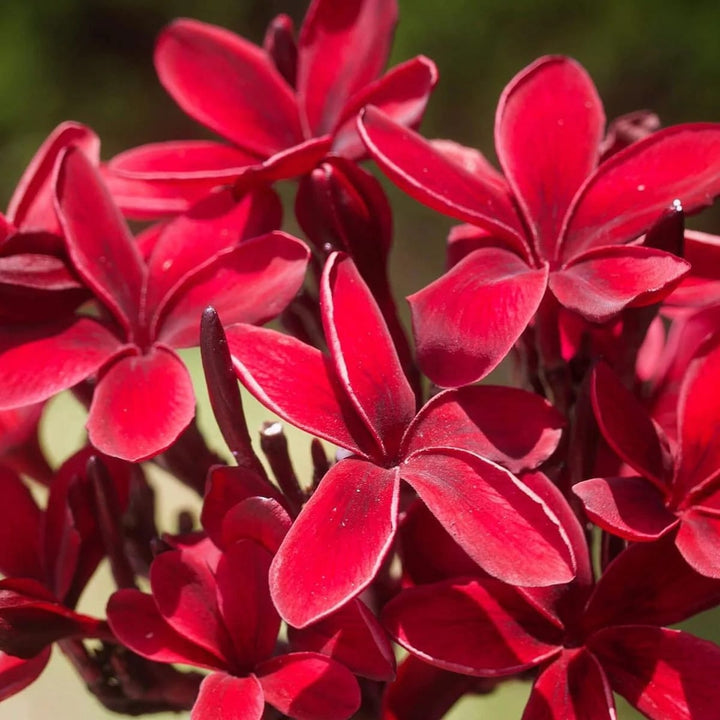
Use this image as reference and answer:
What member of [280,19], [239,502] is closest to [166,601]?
[239,502]

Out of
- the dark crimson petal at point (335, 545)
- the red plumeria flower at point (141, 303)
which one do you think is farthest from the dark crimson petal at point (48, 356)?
the dark crimson petal at point (335, 545)

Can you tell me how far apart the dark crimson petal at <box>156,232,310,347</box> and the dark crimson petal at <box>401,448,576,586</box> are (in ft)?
0.27

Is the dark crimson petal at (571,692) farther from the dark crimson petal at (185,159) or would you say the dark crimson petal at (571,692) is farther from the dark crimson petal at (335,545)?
the dark crimson petal at (185,159)

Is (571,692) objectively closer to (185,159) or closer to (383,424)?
(383,424)

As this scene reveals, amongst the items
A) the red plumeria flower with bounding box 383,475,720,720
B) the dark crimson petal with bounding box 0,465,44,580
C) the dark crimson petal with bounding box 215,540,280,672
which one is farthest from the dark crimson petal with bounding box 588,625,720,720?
the dark crimson petal with bounding box 0,465,44,580

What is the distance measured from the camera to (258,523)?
30 centimetres

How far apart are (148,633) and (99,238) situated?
14 cm

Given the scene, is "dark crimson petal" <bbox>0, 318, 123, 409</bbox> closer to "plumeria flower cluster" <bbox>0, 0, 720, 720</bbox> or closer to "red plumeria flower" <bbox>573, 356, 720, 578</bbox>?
"plumeria flower cluster" <bbox>0, 0, 720, 720</bbox>

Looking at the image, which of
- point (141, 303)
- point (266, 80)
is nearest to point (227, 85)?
point (266, 80)

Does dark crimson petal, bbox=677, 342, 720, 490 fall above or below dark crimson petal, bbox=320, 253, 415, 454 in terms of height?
below

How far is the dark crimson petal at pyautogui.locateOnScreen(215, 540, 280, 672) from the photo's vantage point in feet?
Answer: 1.05

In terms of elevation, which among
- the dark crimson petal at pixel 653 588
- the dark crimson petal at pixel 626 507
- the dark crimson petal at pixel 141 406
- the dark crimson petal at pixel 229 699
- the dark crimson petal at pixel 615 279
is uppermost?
the dark crimson petal at pixel 615 279

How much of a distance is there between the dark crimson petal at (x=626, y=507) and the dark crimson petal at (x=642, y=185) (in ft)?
0.28

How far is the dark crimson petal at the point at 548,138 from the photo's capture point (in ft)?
1.20
